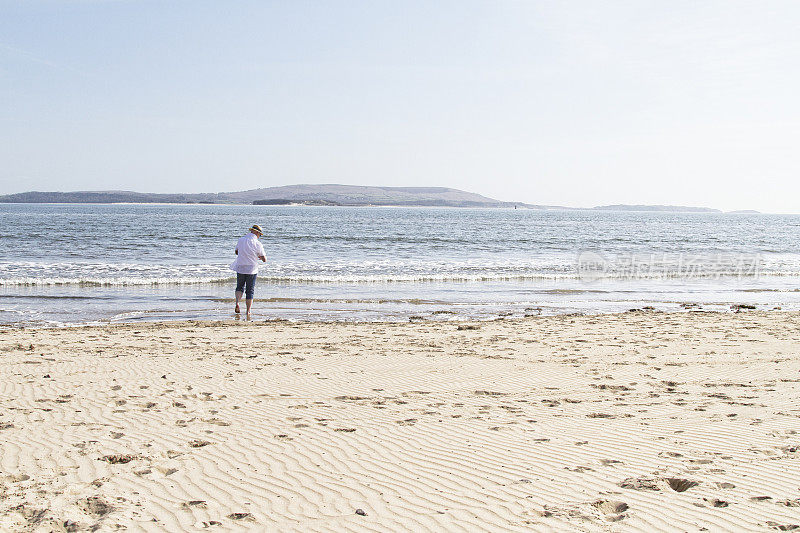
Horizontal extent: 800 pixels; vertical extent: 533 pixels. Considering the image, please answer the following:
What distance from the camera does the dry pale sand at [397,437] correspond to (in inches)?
143

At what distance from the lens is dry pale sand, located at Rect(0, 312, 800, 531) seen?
3.64 meters

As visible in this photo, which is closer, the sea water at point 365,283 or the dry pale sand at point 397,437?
the dry pale sand at point 397,437

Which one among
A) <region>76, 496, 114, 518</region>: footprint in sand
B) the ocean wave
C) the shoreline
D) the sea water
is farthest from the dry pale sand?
the ocean wave

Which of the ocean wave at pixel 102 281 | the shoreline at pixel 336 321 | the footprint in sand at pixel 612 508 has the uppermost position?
the footprint in sand at pixel 612 508

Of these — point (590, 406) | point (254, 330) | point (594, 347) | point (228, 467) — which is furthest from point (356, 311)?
point (228, 467)

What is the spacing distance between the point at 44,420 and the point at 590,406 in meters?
4.91

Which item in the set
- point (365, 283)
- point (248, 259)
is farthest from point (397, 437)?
point (365, 283)

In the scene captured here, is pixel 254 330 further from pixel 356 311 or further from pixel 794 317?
pixel 794 317

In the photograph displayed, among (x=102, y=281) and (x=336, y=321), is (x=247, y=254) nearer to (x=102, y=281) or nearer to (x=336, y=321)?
(x=336, y=321)

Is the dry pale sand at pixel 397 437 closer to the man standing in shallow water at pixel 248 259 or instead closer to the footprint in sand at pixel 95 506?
the footprint in sand at pixel 95 506

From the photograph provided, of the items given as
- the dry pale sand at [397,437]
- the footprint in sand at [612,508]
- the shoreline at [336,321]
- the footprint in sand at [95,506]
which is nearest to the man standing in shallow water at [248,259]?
the shoreline at [336,321]

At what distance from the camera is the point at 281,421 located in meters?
5.46

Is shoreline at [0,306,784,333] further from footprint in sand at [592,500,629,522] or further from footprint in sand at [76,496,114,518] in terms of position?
footprint in sand at [592,500,629,522]

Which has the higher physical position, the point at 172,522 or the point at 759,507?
the point at 759,507
